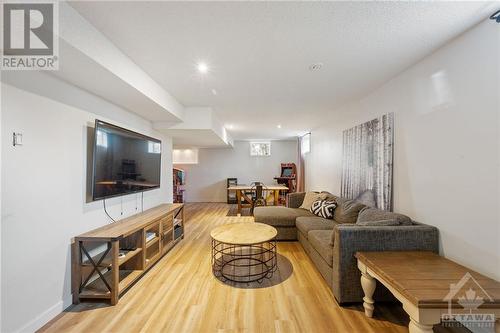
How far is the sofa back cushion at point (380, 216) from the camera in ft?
6.65

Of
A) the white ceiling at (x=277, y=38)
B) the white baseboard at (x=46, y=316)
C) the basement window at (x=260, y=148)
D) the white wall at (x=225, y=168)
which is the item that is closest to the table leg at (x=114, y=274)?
the white baseboard at (x=46, y=316)

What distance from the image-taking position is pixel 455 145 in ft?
5.52

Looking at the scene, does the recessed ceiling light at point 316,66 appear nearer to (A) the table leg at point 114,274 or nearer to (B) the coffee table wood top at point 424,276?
(B) the coffee table wood top at point 424,276

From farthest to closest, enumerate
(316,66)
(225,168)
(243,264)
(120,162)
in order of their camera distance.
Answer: (225,168)
(243,264)
(120,162)
(316,66)

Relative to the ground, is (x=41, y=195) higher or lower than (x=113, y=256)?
higher

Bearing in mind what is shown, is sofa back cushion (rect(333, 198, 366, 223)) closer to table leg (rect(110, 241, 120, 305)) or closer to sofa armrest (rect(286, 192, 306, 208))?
sofa armrest (rect(286, 192, 306, 208))

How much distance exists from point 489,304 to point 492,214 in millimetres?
623

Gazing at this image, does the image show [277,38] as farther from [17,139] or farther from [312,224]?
[312,224]

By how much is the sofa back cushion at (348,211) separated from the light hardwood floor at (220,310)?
92cm

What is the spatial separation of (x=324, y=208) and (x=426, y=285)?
7.10 feet

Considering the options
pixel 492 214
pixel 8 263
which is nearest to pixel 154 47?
pixel 8 263

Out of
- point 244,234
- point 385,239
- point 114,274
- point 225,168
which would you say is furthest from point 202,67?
point 225,168

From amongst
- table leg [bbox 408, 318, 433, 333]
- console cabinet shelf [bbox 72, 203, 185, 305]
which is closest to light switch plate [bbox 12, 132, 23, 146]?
console cabinet shelf [bbox 72, 203, 185, 305]

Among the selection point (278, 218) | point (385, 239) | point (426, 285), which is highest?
point (385, 239)
